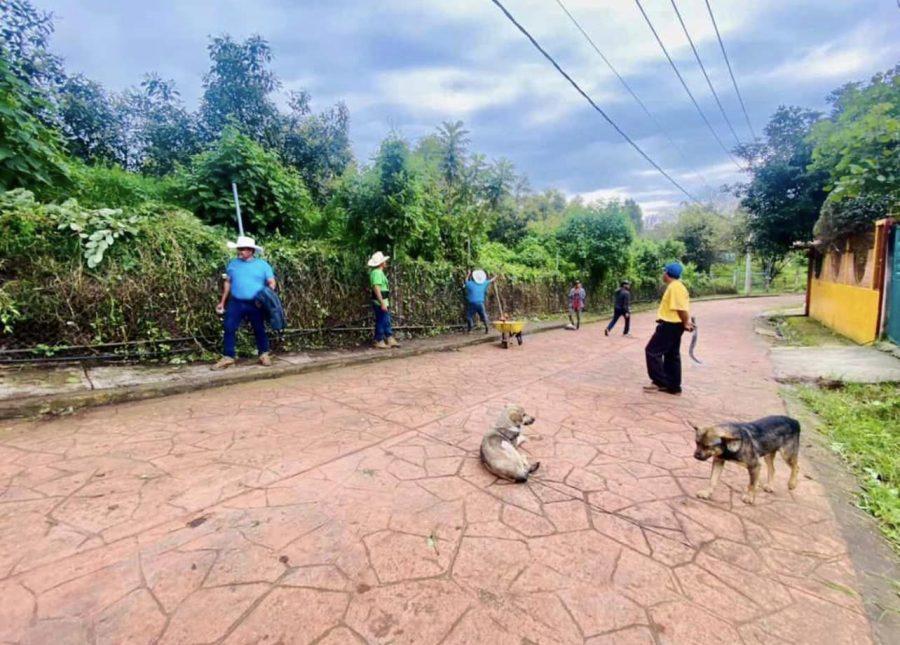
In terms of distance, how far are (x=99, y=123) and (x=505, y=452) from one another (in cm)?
1635

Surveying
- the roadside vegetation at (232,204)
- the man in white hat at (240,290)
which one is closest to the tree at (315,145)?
the roadside vegetation at (232,204)

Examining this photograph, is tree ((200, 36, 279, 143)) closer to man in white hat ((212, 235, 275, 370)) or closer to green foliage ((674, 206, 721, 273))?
man in white hat ((212, 235, 275, 370))

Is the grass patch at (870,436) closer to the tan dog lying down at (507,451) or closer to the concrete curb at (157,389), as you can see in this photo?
the tan dog lying down at (507,451)

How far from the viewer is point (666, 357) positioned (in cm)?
530

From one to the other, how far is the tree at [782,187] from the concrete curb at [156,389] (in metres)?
18.3

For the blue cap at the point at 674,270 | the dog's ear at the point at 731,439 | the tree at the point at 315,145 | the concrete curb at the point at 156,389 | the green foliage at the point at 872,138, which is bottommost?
the concrete curb at the point at 156,389

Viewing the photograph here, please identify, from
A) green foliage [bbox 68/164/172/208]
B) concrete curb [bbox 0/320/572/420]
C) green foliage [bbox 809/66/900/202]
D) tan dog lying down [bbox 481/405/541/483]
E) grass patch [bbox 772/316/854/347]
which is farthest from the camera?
grass patch [bbox 772/316/854/347]

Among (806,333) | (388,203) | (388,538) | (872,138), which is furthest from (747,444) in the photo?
(806,333)

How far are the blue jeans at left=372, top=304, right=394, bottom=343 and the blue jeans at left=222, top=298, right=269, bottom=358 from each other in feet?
7.44

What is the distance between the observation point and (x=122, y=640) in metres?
1.59

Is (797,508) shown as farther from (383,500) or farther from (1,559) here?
(1,559)

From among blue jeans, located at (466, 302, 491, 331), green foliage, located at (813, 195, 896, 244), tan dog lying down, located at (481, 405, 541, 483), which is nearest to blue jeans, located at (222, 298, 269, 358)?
tan dog lying down, located at (481, 405, 541, 483)

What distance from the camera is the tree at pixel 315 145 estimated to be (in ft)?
42.3

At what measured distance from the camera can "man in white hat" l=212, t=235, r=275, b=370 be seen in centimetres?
545
